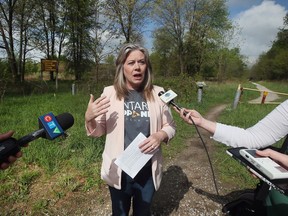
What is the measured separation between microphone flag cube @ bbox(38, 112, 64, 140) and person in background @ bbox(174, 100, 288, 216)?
1.08 meters

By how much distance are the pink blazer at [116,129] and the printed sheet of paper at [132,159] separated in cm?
10

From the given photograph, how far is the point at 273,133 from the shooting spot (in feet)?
5.93

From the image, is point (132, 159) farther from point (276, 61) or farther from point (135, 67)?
point (276, 61)

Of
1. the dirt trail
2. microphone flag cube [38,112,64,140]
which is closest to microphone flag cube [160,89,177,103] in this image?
microphone flag cube [38,112,64,140]

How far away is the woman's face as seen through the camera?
202 centimetres

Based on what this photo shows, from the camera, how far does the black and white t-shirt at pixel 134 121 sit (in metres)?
1.97

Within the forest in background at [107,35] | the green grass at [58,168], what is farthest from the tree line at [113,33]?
the green grass at [58,168]

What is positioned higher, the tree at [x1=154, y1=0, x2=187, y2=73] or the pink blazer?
the tree at [x1=154, y1=0, x2=187, y2=73]

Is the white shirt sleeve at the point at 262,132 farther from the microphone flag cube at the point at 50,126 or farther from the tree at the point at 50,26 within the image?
the tree at the point at 50,26

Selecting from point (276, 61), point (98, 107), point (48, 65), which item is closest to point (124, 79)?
point (98, 107)

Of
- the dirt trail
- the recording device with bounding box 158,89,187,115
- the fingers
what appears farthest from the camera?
the dirt trail

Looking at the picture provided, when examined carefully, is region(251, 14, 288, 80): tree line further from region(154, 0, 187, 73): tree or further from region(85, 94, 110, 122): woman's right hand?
region(85, 94, 110, 122): woman's right hand

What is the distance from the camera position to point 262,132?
186 cm

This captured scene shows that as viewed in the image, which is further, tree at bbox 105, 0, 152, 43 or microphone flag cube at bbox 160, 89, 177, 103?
tree at bbox 105, 0, 152, 43
